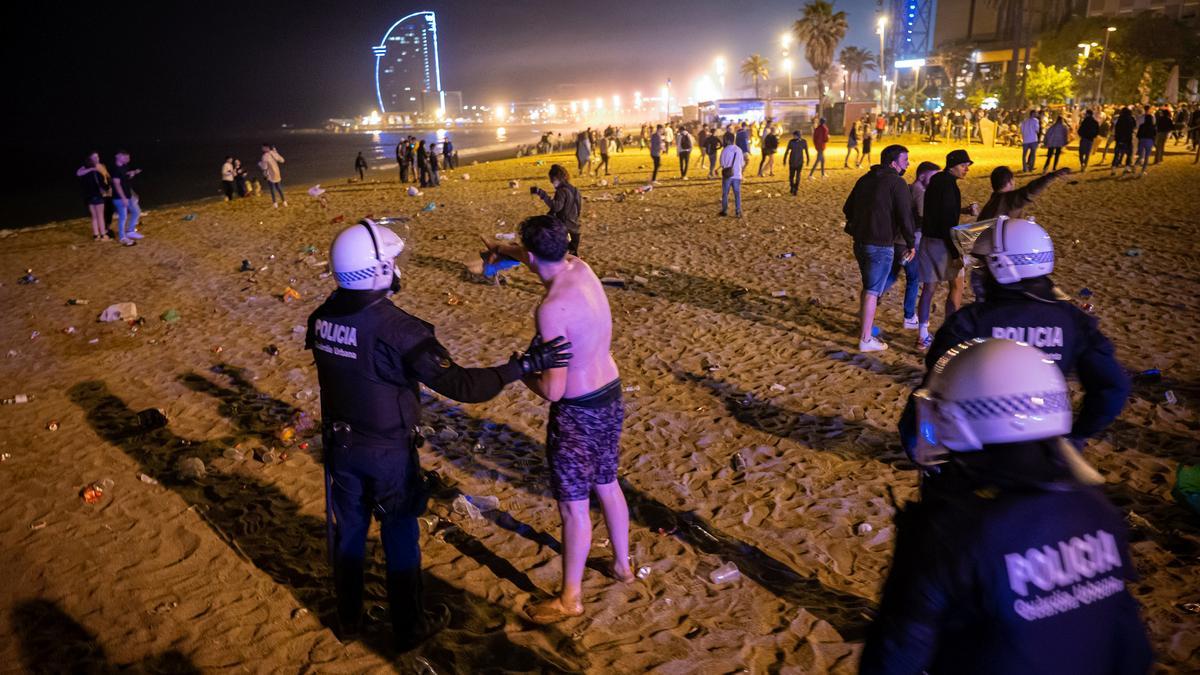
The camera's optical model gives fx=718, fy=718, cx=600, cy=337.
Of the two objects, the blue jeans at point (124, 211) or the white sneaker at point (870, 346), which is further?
the blue jeans at point (124, 211)

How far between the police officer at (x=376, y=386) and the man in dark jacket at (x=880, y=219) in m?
4.63

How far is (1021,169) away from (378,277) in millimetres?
24083

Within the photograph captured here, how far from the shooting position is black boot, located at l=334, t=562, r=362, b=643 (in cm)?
339

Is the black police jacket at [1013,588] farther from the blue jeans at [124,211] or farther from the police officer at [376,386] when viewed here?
the blue jeans at [124,211]

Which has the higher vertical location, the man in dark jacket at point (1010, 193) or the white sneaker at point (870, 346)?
the man in dark jacket at point (1010, 193)

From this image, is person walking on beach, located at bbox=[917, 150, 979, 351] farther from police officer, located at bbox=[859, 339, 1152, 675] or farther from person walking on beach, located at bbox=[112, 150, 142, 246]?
person walking on beach, located at bbox=[112, 150, 142, 246]

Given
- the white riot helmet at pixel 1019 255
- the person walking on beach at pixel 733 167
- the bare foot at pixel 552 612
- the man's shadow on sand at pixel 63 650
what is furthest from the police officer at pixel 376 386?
the person walking on beach at pixel 733 167

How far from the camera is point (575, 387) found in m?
3.34

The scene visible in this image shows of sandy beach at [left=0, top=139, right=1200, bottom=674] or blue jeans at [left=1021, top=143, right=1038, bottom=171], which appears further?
blue jeans at [left=1021, top=143, right=1038, bottom=171]

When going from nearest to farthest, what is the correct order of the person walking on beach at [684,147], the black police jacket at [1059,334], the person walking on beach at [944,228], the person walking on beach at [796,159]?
the black police jacket at [1059,334], the person walking on beach at [944,228], the person walking on beach at [796,159], the person walking on beach at [684,147]

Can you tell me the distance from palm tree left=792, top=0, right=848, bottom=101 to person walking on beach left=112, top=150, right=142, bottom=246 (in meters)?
54.9

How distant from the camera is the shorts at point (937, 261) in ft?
22.5

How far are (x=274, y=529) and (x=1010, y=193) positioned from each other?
658 cm

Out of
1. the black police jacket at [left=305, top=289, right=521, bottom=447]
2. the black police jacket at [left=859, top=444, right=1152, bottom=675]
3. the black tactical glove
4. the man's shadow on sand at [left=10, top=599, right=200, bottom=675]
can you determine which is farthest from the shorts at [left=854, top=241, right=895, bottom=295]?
the man's shadow on sand at [left=10, top=599, right=200, bottom=675]
